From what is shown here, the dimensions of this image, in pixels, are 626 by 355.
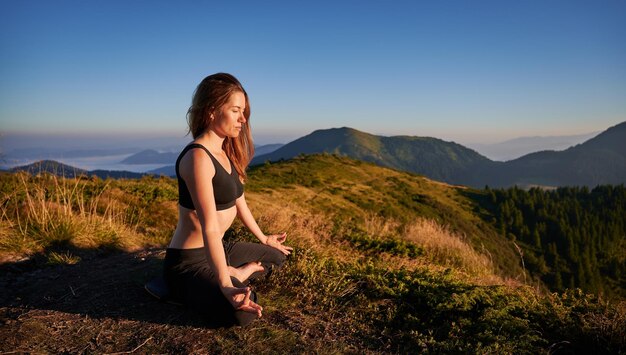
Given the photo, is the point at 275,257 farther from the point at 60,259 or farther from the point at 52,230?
the point at 52,230

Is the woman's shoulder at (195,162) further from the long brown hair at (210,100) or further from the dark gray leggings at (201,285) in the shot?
the dark gray leggings at (201,285)

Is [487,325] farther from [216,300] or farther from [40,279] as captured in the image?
[40,279]

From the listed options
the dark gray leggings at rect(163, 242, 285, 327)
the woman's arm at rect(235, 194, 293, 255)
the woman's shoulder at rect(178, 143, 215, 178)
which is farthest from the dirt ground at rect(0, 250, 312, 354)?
the woman's shoulder at rect(178, 143, 215, 178)

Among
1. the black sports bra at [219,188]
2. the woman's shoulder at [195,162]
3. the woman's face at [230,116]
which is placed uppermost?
the woman's face at [230,116]

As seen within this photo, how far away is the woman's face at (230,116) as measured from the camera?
12.0 feet

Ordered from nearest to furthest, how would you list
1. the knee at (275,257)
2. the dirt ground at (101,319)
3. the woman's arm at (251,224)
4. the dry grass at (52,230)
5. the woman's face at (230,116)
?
the dirt ground at (101,319) < the woman's face at (230,116) < the woman's arm at (251,224) < the knee at (275,257) < the dry grass at (52,230)

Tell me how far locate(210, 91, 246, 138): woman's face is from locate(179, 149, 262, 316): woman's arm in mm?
415

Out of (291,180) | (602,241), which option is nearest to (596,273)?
(602,241)

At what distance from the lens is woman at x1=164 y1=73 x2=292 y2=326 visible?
3.28m

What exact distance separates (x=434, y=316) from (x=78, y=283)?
4.27 metres

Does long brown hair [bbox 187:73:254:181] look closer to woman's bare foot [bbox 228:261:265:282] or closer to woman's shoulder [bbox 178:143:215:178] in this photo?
woman's shoulder [bbox 178:143:215:178]

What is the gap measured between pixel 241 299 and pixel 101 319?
1.66m

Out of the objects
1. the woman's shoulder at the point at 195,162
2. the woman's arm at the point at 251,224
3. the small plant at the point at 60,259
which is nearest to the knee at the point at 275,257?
the woman's arm at the point at 251,224

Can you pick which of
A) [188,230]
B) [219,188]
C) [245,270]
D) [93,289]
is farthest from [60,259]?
[219,188]
